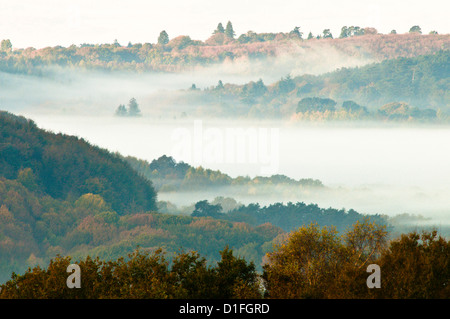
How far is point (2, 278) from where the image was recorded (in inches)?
5851

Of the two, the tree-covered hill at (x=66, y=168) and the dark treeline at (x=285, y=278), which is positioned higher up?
the dark treeline at (x=285, y=278)

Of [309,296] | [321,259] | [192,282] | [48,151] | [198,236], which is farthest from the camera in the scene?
Result: [48,151]

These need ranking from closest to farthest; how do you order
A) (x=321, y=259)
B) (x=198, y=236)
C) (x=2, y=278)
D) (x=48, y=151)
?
(x=321, y=259)
(x=2, y=278)
(x=198, y=236)
(x=48, y=151)

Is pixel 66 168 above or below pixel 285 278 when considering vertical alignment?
below

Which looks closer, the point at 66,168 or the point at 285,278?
the point at 285,278

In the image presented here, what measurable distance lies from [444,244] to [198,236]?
11823 centimetres

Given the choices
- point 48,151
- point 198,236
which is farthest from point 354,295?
point 48,151

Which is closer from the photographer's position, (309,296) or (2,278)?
(309,296)

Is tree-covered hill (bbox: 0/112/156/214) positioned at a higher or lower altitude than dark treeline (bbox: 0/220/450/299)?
lower

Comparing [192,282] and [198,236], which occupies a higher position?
[192,282]

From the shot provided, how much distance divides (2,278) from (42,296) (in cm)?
10185

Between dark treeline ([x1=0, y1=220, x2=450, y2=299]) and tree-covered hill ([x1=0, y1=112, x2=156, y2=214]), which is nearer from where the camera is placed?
dark treeline ([x1=0, y1=220, x2=450, y2=299])

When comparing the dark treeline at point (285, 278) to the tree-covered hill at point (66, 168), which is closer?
the dark treeline at point (285, 278)

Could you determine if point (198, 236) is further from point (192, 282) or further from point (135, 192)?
point (192, 282)
